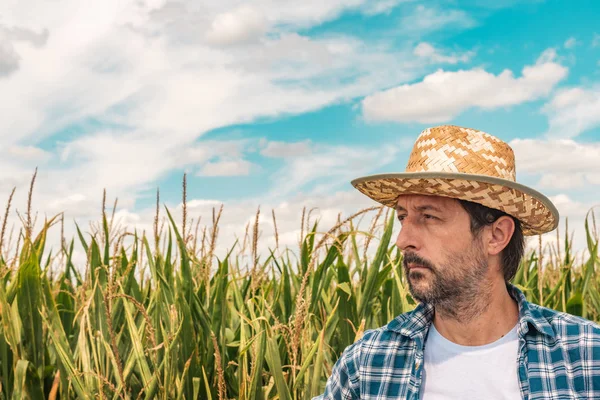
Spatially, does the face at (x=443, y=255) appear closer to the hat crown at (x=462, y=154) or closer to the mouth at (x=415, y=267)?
the mouth at (x=415, y=267)

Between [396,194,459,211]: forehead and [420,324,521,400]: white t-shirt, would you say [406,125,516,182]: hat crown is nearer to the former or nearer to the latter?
[396,194,459,211]: forehead

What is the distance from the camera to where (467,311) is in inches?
92.8

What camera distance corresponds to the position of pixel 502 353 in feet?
7.60

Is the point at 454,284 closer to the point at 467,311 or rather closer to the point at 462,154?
the point at 467,311

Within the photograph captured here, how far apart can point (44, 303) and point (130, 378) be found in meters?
0.54

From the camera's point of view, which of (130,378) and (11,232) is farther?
(11,232)

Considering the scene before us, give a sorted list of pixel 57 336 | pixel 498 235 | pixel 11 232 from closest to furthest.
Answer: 1. pixel 498 235
2. pixel 57 336
3. pixel 11 232

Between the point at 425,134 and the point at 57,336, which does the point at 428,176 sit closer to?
the point at 425,134

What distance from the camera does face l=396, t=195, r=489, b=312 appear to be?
2357 millimetres

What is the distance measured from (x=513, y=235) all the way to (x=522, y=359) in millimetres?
489

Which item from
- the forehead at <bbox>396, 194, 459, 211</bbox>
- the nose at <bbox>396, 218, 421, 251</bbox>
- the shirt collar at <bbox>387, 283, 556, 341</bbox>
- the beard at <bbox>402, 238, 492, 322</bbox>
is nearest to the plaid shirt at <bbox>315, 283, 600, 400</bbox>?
the shirt collar at <bbox>387, 283, 556, 341</bbox>

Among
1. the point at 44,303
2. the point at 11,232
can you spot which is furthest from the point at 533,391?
the point at 11,232

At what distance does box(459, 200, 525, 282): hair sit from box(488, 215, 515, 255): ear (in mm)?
19

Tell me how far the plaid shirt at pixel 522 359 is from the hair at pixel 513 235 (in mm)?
76
